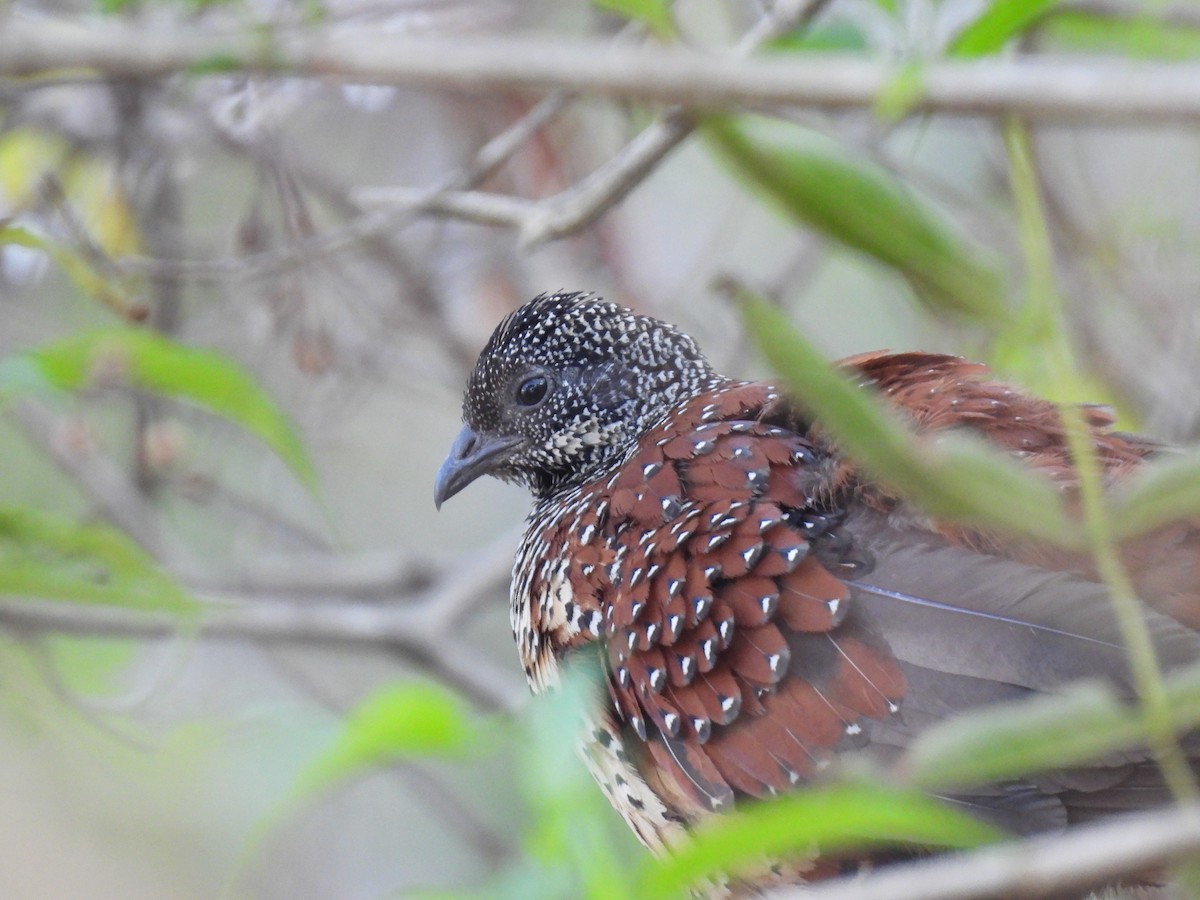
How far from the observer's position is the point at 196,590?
3.58 m

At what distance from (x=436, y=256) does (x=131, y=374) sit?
2477mm

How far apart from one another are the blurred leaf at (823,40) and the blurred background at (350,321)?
0.02 meters

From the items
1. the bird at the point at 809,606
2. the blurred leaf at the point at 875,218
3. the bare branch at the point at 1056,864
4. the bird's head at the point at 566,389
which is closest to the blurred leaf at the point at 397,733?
the bare branch at the point at 1056,864

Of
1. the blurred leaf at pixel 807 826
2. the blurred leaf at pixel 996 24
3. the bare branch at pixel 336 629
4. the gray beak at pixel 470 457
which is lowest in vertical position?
the bare branch at pixel 336 629

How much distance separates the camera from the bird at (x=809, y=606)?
1.85m

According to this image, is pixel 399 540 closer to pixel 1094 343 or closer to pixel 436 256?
pixel 436 256

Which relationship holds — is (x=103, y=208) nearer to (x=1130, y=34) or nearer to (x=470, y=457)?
(x=470, y=457)

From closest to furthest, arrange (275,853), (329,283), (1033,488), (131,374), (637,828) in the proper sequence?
(1033,488) → (131,374) → (637,828) → (329,283) → (275,853)

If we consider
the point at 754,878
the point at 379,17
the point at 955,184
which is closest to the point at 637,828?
the point at 754,878

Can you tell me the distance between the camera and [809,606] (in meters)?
2.07

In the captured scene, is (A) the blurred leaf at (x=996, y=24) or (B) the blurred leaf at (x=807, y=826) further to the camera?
(A) the blurred leaf at (x=996, y=24)

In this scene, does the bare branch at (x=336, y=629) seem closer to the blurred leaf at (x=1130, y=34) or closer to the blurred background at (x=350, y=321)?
the blurred background at (x=350, y=321)

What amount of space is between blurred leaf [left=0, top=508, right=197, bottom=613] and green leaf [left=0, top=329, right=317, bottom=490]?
1.01 ft

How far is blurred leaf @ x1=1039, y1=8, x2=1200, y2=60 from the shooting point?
2.49 m
